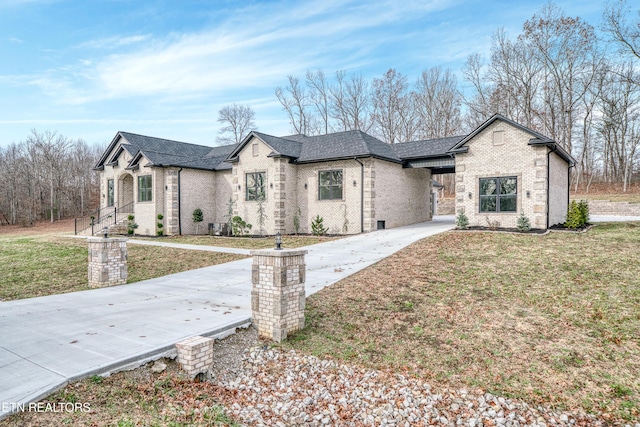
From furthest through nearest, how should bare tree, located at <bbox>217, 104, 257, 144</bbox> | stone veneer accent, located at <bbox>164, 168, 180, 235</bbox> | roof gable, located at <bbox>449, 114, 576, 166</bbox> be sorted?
bare tree, located at <bbox>217, 104, 257, 144</bbox> → stone veneer accent, located at <bbox>164, 168, 180, 235</bbox> → roof gable, located at <bbox>449, 114, 576, 166</bbox>

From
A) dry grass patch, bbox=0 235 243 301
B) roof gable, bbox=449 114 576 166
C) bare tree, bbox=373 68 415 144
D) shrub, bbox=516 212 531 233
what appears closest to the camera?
dry grass patch, bbox=0 235 243 301

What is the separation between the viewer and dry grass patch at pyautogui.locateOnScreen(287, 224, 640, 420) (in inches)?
184

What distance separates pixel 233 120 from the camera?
152 ft

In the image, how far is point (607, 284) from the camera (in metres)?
8.02

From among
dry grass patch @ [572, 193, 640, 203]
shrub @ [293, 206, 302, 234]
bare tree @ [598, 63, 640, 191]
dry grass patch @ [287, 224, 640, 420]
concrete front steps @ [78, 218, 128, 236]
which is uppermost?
bare tree @ [598, 63, 640, 191]

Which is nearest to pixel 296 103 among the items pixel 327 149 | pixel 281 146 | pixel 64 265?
pixel 281 146

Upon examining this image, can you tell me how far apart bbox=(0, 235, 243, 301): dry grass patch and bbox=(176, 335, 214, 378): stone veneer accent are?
6.18 meters

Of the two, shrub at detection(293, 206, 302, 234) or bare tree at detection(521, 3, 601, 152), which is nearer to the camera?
shrub at detection(293, 206, 302, 234)

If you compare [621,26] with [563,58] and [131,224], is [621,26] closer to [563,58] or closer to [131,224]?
[563,58]

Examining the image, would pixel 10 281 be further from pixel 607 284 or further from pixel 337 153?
pixel 607 284

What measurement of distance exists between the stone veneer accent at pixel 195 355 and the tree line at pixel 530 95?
29.9 m

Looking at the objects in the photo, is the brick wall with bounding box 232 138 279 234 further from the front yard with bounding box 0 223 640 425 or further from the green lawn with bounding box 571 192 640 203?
the green lawn with bounding box 571 192 640 203

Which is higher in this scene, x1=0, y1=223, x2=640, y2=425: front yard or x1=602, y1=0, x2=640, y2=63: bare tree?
x1=602, y1=0, x2=640, y2=63: bare tree

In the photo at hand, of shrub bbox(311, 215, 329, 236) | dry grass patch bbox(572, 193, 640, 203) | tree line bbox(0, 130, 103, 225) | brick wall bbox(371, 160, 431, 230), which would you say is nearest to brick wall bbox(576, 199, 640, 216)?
dry grass patch bbox(572, 193, 640, 203)
